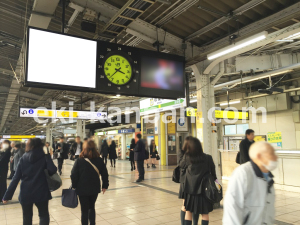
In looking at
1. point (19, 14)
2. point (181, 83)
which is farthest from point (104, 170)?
point (19, 14)

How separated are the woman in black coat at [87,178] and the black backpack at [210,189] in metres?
1.49

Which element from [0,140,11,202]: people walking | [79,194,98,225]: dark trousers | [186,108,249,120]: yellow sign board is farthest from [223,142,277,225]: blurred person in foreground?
[186,108,249,120]: yellow sign board

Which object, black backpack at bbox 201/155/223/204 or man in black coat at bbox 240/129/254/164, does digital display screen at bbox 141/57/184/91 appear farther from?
black backpack at bbox 201/155/223/204

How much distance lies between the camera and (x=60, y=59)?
4.06m

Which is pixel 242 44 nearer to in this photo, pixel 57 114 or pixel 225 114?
pixel 225 114

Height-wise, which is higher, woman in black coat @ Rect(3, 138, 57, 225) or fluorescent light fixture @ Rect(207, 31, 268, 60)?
fluorescent light fixture @ Rect(207, 31, 268, 60)

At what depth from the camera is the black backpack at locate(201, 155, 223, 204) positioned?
10.1 feet

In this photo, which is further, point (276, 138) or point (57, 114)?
point (276, 138)

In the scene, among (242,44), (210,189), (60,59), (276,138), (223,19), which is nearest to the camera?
(210,189)

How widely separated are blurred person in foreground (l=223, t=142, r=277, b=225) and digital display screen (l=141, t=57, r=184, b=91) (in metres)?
3.21

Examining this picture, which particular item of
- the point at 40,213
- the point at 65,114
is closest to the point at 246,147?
the point at 40,213

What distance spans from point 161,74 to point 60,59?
1925 millimetres

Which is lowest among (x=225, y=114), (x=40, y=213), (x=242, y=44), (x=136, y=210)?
(x=136, y=210)

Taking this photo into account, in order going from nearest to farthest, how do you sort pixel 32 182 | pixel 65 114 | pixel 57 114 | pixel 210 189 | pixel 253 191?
pixel 253 191, pixel 210 189, pixel 32 182, pixel 57 114, pixel 65 114
